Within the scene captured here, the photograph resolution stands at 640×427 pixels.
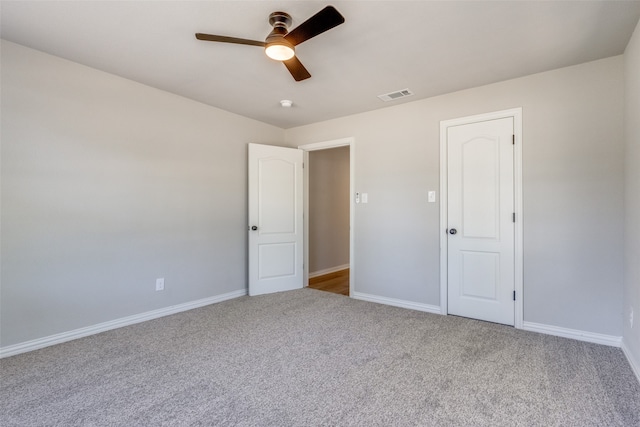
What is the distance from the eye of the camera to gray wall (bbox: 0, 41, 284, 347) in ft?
8.05

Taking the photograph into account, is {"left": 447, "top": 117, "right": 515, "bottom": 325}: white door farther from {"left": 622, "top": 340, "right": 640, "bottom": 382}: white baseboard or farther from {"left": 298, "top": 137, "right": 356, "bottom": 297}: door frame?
{"left": 298, "top": 137, "right": 356, "bottom": 297}: door frame

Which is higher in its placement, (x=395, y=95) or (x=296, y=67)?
(x=395, y=95)

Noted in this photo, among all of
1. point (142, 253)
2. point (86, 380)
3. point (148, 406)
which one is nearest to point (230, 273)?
point (142, 253)

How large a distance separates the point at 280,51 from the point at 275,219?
2634mm

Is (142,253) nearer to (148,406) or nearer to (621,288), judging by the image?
(148,406)

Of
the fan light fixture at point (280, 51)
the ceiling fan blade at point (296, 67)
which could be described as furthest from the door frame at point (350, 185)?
the fan light fixture at point (280, 51)

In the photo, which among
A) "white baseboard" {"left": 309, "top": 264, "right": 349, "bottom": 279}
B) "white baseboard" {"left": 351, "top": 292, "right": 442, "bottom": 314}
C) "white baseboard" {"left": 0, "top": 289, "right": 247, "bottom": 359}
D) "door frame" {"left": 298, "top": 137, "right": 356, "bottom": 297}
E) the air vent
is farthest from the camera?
"white baseboard" {"left": 309, "top": 264, "right": 349, "bottom": 279}

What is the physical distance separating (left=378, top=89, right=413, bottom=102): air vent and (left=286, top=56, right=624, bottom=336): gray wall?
24 centimetres

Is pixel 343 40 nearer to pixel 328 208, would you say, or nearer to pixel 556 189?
pixel 556 189

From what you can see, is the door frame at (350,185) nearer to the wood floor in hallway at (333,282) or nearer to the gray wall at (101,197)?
the wood floor in hallway at (333,282)

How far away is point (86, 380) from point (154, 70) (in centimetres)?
253

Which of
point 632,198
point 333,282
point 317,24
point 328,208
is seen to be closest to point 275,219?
point 333,282

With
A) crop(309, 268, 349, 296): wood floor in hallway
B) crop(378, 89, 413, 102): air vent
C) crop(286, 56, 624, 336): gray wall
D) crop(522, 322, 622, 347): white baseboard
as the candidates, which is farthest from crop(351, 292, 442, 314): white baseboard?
crop(378, 89, 413, 102): air vent

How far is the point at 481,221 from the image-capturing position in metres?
3.18
